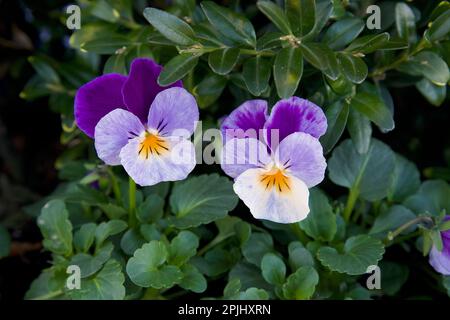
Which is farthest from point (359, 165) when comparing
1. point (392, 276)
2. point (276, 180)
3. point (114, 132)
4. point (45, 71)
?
point (45, 71)

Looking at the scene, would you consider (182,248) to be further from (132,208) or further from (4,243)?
(4,243)

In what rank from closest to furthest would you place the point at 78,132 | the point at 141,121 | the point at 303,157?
the point at 303,157, the point at 141,121, the point at 78,132

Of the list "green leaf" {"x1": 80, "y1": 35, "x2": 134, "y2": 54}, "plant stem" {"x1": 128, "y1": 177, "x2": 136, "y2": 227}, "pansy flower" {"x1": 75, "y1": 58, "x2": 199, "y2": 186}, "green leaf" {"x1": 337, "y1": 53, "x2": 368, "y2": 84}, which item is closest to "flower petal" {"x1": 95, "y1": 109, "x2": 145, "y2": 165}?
"pansy flower" {"x1": 75, "y1": 58, "x2": 199, "y2": 186}

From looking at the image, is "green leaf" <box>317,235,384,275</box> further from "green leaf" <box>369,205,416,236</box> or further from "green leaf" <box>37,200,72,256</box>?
"green leaf" <box>37,200,72,256</box>

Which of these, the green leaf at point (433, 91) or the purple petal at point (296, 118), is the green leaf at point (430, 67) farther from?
the purple petal at point (296, 118)

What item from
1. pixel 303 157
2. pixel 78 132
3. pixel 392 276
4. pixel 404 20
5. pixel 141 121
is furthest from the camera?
pixel 78 132

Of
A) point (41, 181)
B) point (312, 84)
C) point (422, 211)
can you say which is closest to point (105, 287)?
point (312, 84)

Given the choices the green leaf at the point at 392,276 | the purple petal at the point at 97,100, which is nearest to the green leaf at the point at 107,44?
the purple petal at the point at 97,100
